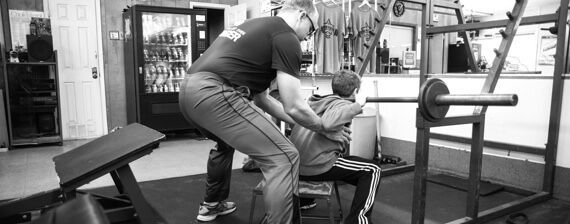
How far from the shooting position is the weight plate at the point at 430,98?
1.89m

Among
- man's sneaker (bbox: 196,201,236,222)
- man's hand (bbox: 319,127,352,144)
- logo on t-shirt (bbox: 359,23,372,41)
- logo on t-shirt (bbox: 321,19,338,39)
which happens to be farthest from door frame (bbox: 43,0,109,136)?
man's hand (bbox: 319,127,352,144)

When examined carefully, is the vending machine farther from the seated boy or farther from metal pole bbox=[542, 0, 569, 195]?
metal pole bbox=[542, 0, 569, 195]

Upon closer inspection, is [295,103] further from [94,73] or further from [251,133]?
[94,73]

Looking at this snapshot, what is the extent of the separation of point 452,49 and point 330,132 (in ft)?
12.8

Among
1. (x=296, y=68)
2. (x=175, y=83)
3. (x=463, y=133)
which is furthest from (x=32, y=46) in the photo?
(x=463, y=133)

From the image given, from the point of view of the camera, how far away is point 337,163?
85.4 inches

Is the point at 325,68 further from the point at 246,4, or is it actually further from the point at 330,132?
the point at 330,132

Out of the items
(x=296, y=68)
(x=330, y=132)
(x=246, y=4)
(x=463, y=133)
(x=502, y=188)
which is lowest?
(x=502, y=188)

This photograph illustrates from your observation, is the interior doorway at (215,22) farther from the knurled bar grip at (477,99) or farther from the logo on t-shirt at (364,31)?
the knurled bar grip at (477,99)

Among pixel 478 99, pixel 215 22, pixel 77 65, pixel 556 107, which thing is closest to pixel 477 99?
pixel 478 99

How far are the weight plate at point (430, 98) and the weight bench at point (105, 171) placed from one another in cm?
134

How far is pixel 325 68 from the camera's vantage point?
5.37 m

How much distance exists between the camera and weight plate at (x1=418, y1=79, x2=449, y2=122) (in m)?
1.89

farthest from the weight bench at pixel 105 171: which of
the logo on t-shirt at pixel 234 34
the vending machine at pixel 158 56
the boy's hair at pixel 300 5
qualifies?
the vending machine at pixel 158 56
